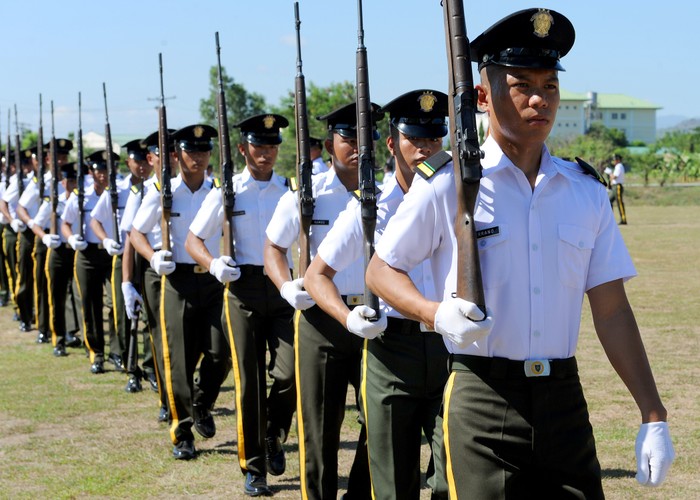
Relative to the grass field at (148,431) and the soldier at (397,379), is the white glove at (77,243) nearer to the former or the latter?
the grass field at (148,431)

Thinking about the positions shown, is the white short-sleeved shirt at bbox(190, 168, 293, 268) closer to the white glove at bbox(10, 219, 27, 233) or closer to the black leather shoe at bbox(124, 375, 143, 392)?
the black leather shoe at bbox(124, 375, 143, 392)

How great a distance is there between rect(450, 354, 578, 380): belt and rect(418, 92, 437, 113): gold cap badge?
2.08 metres

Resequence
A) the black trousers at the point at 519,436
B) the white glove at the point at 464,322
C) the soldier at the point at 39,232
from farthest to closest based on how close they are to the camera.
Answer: the soldier at the point at 39,232
the black trousers at the point at 519,436
the white glove at the point at 464,322

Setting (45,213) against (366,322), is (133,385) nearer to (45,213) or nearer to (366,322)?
(45,213)

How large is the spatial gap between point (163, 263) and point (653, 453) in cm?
→ 526

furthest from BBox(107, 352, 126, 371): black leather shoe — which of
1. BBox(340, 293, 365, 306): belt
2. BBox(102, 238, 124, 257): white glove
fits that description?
BBox(340, 293, 365, 306): belt

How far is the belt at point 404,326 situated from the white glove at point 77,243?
772 centimetres

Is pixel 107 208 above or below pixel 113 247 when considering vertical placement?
above

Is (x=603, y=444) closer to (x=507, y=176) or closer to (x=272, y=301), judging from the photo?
(x=272, y=301)

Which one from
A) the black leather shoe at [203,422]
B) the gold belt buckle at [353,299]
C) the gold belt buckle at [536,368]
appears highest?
the gold belt buckle at [353,299]

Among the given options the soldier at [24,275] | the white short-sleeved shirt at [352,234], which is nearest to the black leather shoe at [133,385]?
the soldier at [24,275]

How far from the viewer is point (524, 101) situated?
3475 mm

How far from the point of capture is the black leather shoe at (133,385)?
10.4 meters

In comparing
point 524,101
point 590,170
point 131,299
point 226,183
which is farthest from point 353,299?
point 131,299
